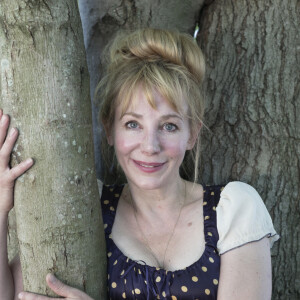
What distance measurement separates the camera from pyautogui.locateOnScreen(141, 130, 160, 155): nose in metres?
1.91

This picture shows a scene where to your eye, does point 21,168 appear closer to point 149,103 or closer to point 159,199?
point 149,103

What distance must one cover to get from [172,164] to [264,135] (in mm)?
658

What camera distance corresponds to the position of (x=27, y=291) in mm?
1706

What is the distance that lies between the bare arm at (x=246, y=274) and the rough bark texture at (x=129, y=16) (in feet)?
3.59

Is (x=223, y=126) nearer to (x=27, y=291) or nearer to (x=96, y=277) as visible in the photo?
(x=96, y=277)

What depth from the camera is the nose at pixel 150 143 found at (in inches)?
75.1

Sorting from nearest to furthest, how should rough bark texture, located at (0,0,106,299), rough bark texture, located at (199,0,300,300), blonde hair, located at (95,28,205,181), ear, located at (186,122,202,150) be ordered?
rough bark texture, located at (0,0,106,299) < blonde hair, located at (95,28,205,181) < ear, located at (186,122,202,150) < rough bark texture, located at (199,0,300,300)

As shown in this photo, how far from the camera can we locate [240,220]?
1.95 metres

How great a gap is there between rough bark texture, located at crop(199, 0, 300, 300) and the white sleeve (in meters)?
0.39

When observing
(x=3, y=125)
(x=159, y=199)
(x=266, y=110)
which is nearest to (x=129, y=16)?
(x=266, y=110)

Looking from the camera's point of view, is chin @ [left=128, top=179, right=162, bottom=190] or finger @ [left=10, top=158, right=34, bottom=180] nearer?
finger @ [left=10, top=158, right=34, bottom=180]

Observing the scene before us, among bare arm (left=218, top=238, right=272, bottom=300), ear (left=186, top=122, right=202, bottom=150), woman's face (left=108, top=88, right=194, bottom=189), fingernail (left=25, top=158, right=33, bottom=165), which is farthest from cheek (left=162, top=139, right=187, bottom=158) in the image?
fingernail (left=25, top=158, right=33, bottom=165)

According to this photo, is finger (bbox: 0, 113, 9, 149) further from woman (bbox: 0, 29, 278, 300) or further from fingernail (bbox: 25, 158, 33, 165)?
woman (bbox: 0, 29, 278, 300)

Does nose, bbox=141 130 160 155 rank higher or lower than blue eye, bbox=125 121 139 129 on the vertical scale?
lower
